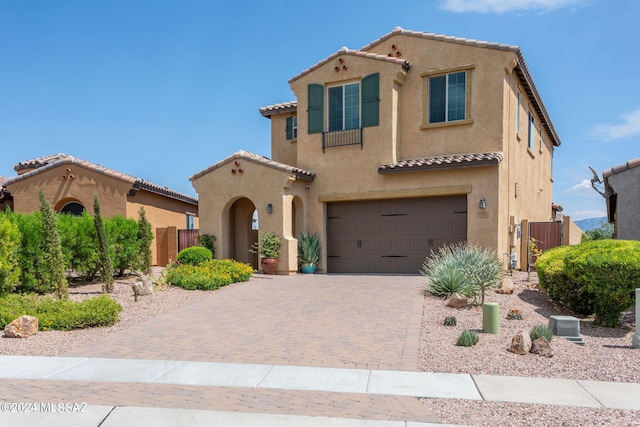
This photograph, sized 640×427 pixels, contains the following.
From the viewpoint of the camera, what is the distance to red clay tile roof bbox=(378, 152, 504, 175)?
15.5m

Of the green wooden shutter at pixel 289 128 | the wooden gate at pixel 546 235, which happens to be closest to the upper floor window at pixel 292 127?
the green wooden shutter at pixel 289 128

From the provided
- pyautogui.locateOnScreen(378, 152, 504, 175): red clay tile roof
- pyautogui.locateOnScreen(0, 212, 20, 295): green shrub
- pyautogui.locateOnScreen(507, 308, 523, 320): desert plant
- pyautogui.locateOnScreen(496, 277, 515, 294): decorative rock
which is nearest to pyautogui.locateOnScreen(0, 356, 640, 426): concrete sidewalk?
pyautogui.locateOnScreen(507, 308, 523, 320): desert plant

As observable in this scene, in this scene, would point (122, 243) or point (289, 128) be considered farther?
point (289, 128)

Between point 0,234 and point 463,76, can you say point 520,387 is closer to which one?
point 0,234

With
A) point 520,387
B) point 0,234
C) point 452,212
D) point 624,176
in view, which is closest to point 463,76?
point 452,212

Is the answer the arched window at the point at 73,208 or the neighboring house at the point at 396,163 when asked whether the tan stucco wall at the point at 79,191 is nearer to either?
the arched window at the point at 73,208

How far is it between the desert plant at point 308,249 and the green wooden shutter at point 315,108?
4.40 metres

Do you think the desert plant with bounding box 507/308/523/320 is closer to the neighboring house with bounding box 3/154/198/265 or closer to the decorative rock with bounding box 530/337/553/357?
the decorative rock with bounding box 530/337/553/357

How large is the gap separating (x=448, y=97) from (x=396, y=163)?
3116mm

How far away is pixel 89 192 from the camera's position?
21234mm

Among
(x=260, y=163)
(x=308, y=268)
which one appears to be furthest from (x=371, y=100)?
(x=308, y=268)

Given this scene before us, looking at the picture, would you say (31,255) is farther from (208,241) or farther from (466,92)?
(466,92)

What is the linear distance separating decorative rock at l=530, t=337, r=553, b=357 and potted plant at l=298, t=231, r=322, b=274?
11.5 metres

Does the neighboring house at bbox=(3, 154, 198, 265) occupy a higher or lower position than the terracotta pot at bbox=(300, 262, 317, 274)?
higher
